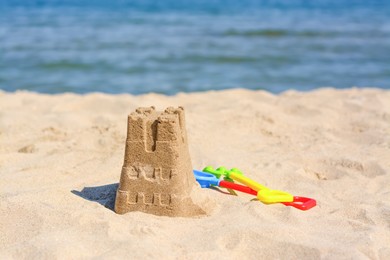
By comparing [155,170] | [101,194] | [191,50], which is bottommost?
[101,194]

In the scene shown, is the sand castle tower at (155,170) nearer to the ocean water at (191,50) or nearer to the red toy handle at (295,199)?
the red toy handle at (295,199)

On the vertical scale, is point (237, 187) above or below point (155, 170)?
below

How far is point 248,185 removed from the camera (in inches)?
129

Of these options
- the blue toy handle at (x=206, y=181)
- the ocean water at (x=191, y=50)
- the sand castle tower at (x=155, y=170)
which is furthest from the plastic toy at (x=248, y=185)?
the ocean water at (x=191, y=50)

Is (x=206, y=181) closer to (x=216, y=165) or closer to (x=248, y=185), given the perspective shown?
(x=248, y=185)

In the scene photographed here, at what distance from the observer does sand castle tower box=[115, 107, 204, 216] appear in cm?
277

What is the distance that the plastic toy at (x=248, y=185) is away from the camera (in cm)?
307

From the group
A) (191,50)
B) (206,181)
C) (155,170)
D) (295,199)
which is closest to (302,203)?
(295,199)

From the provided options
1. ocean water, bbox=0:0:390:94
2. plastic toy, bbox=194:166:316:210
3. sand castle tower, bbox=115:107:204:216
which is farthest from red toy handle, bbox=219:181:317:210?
ocean water, bbox=0:0:390:94

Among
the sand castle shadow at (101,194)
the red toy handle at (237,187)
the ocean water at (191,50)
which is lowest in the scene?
the sand castle shadow at (101,194)

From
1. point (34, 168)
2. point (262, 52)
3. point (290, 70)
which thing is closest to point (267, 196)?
point (34, 168)

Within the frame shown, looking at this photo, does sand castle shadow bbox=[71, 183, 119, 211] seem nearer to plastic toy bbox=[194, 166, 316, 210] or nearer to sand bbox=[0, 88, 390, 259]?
sand bbox=[0, 88, 390, 259]

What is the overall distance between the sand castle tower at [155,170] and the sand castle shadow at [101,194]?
167 millimetres

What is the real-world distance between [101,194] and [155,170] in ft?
1.61
